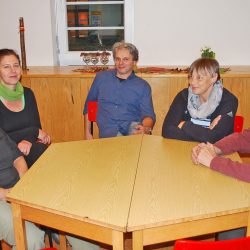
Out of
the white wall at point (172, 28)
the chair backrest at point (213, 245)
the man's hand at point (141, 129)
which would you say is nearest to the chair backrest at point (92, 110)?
the man's hand at point (141, 129)

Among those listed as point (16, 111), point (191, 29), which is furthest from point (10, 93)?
point (191, 29)

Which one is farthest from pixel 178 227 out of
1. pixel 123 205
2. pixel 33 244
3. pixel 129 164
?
pixel 33 244

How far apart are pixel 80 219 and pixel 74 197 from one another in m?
0.16

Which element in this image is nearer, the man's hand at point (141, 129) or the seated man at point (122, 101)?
the man's hand at point (141, 129)

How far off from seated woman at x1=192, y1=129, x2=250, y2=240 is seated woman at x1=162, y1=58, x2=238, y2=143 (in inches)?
8.6

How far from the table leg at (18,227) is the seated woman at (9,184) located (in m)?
0.11

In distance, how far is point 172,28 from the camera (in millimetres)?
3611

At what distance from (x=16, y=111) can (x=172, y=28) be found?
1953 mm

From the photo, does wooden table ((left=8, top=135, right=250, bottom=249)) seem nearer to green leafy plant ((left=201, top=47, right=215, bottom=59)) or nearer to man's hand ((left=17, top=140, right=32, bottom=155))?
man's hand ((left=17, top=140, right=32, bottom=155))

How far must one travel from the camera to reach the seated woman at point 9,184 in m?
1.69

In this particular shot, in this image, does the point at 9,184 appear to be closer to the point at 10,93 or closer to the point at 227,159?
the point at 10,93

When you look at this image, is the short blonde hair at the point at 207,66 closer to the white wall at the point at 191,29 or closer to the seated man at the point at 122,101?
the seated man at the point at 122,101

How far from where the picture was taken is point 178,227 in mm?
1283

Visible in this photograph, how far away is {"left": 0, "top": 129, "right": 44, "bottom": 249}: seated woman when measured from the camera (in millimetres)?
1688
